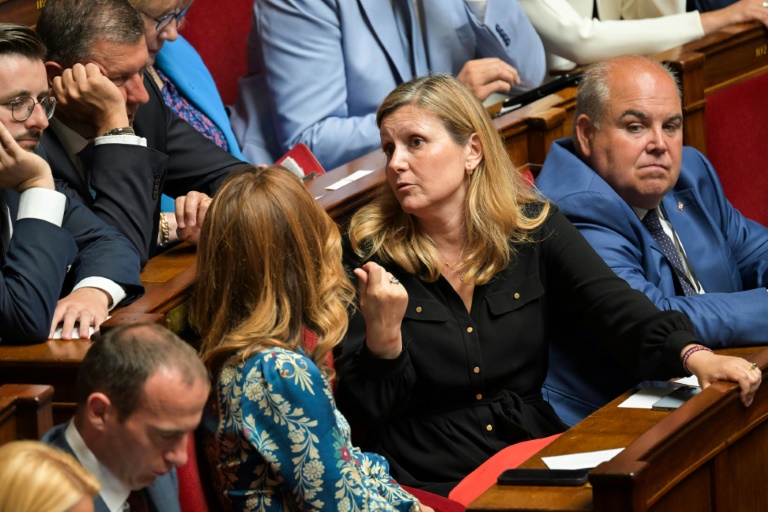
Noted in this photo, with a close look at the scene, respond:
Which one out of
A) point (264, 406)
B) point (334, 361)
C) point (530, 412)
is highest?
point (264, 406)

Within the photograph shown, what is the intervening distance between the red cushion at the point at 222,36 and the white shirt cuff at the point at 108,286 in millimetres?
1802

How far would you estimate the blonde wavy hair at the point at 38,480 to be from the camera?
1.33 m

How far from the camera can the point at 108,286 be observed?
210 centimetres

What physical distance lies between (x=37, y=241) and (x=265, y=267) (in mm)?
421

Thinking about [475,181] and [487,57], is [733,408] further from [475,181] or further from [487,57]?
[487,57]

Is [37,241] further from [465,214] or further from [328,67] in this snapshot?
[328,67]

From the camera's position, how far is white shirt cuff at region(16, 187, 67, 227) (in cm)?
208

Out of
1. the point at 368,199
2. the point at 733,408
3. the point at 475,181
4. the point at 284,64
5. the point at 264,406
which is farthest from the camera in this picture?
the point at 284,64

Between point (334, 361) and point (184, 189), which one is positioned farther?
point (184, 189)

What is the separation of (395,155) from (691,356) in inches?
26.9

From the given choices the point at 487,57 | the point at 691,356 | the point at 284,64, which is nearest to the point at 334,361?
the point at 691,356

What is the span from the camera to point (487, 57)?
368 cm

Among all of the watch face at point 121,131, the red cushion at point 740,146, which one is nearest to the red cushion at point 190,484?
the watch face at point 121,131

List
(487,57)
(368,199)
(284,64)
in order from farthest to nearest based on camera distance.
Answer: (487,57) < (284,64) < (368,199)
